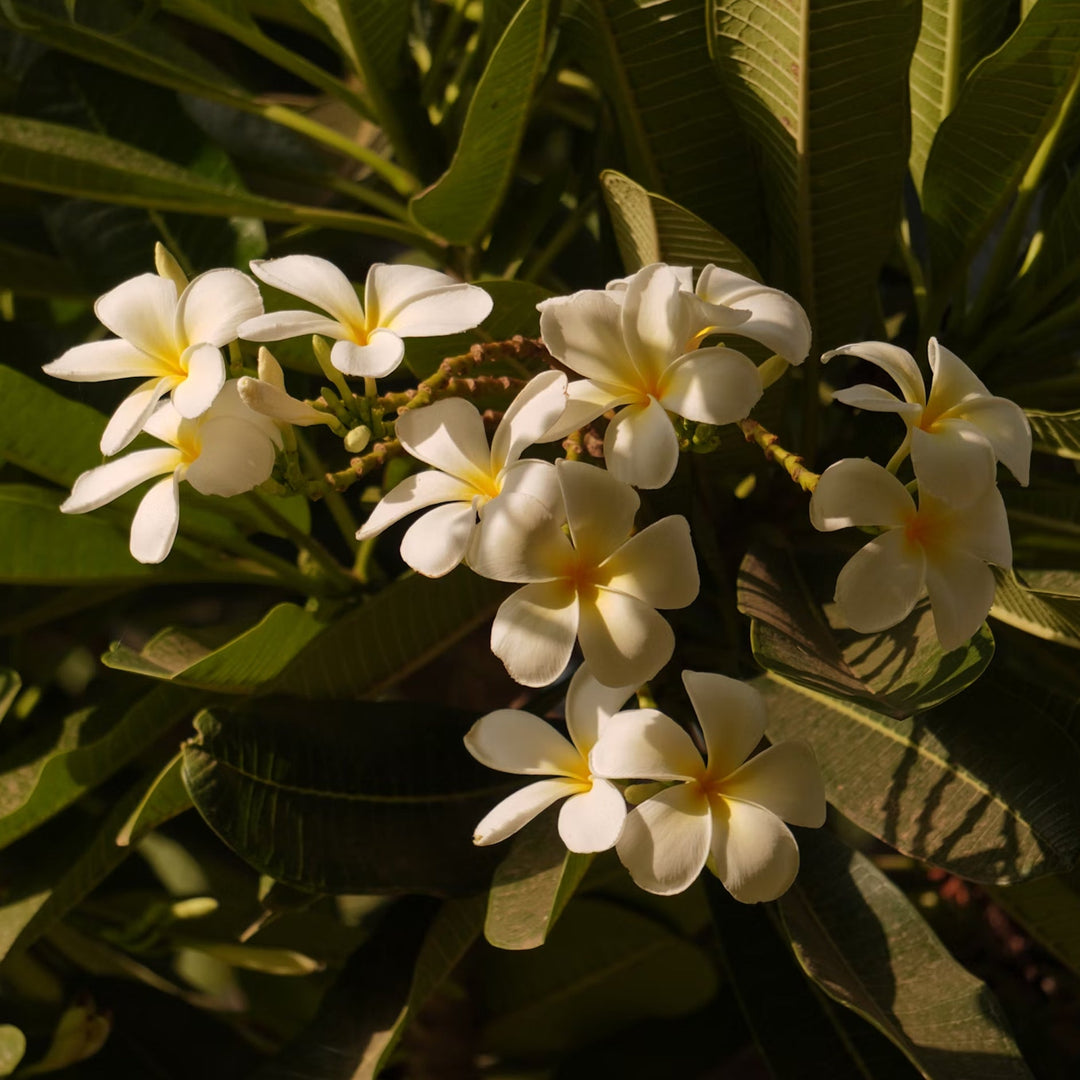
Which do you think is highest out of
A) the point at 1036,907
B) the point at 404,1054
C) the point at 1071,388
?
the point at 1071,388

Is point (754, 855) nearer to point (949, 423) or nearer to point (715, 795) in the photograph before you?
point (715, 795)

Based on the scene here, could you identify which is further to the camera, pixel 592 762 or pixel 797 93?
pixel 797 93

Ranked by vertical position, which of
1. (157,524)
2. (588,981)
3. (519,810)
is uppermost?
(157,524)

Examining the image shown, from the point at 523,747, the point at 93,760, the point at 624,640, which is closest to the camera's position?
the point at 624,640

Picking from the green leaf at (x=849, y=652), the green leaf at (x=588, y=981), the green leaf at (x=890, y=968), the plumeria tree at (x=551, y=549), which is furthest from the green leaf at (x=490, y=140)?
the green leaf at (x=588, y=981)

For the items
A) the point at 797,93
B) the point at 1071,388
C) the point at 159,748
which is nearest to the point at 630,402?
the point at 797,93

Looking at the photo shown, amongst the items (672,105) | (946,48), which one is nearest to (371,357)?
(672,105)

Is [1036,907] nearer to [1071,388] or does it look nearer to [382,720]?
[1071,388]
